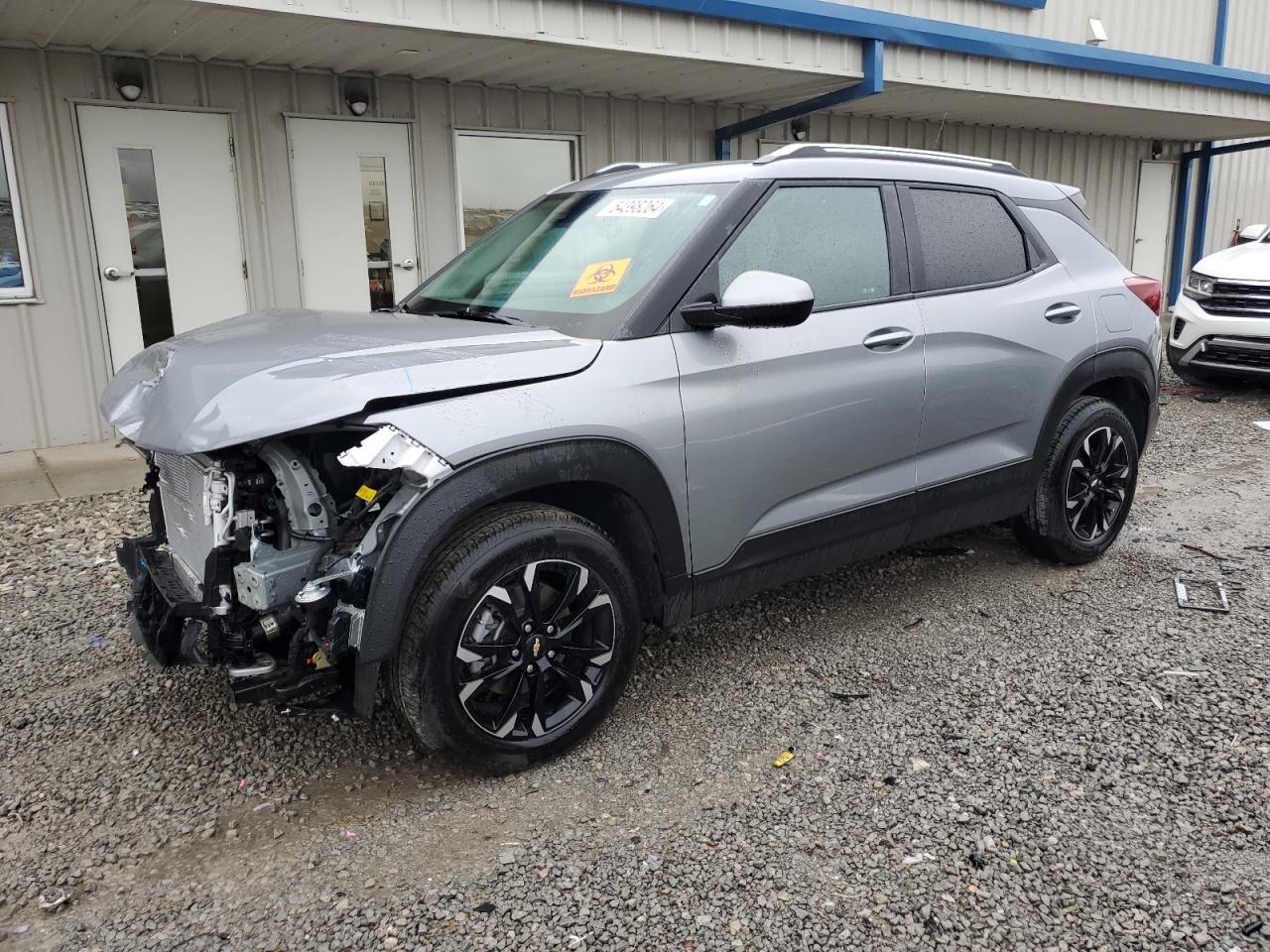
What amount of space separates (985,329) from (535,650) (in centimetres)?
231

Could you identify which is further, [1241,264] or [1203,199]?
[1203,199]

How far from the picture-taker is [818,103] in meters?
9.02

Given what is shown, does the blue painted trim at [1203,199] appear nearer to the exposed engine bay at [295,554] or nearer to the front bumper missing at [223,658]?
the exposed engine bay at [295,554]

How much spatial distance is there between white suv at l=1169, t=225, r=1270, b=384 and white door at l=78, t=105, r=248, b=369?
828 centimetres

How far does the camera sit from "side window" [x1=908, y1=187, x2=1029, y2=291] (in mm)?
3936

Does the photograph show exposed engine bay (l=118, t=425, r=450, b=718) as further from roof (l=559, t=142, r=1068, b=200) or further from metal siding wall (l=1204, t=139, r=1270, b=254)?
metal siding wall (l=1204, t=139, r=1270, b=254)

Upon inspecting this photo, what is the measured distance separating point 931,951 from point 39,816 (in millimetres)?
2469

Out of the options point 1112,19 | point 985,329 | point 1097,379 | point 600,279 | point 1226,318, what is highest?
point 1112,19

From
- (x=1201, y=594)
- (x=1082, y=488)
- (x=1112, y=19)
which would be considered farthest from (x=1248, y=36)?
(x=1201, y=594)

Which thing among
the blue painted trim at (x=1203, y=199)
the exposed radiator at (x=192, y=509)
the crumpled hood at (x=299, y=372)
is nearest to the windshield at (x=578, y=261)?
the crumpled hood at (x=299, y=372)

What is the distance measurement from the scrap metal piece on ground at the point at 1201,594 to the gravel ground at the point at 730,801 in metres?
0.10

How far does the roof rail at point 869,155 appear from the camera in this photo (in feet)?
12.0

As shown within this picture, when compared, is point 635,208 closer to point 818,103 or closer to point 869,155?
point 869,155

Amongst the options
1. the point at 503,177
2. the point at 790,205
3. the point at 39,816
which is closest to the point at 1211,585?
the point at 790,205
